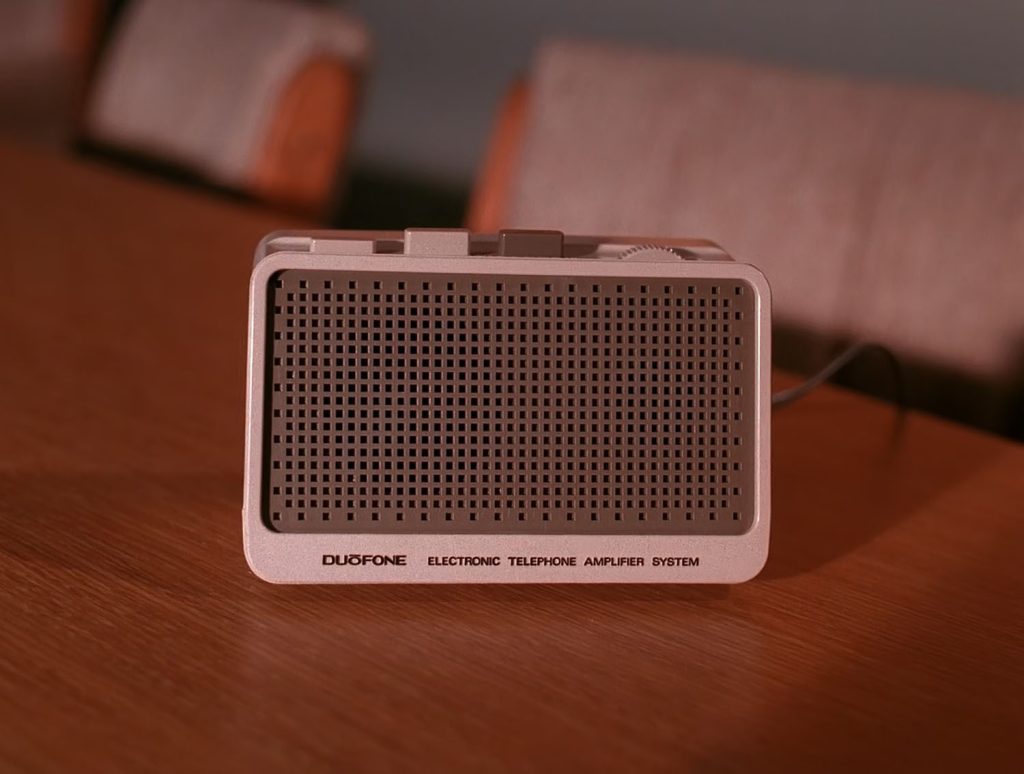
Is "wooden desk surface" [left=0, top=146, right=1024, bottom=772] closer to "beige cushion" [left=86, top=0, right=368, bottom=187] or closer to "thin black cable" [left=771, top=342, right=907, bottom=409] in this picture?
"thin black cable" [left=771, top=342, right=907, bottom=409]

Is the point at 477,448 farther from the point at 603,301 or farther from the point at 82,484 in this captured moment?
the point at 82,484

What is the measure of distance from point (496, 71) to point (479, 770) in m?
2.94

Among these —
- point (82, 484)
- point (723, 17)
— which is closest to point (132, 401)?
point (82, 484)

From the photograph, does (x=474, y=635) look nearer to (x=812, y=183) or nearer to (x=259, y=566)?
(x=259, y=566)

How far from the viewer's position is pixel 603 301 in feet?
1.90

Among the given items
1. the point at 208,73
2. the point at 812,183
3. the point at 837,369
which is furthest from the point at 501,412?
the point at 208,73

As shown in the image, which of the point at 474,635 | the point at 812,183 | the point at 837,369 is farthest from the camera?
the point at 812,183

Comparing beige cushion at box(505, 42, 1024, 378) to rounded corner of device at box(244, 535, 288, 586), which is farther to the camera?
beige cushion at box(505, 42, 1024, 378)

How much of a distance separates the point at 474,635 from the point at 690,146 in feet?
2.88

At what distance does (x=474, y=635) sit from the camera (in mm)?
553

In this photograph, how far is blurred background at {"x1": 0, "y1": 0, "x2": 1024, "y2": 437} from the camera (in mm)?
1130

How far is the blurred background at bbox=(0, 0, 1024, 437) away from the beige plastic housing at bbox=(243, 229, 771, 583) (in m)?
0.63

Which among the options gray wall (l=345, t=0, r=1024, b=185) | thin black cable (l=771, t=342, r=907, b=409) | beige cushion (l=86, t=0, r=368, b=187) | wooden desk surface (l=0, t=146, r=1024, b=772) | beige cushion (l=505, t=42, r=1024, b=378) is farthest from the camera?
gray wall (l=345, t=0, r=1024, b=185)

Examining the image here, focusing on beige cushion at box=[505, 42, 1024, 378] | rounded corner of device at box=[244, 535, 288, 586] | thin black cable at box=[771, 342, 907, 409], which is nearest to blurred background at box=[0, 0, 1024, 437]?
beige cushion at box=[505, 42, 1024, 378]
